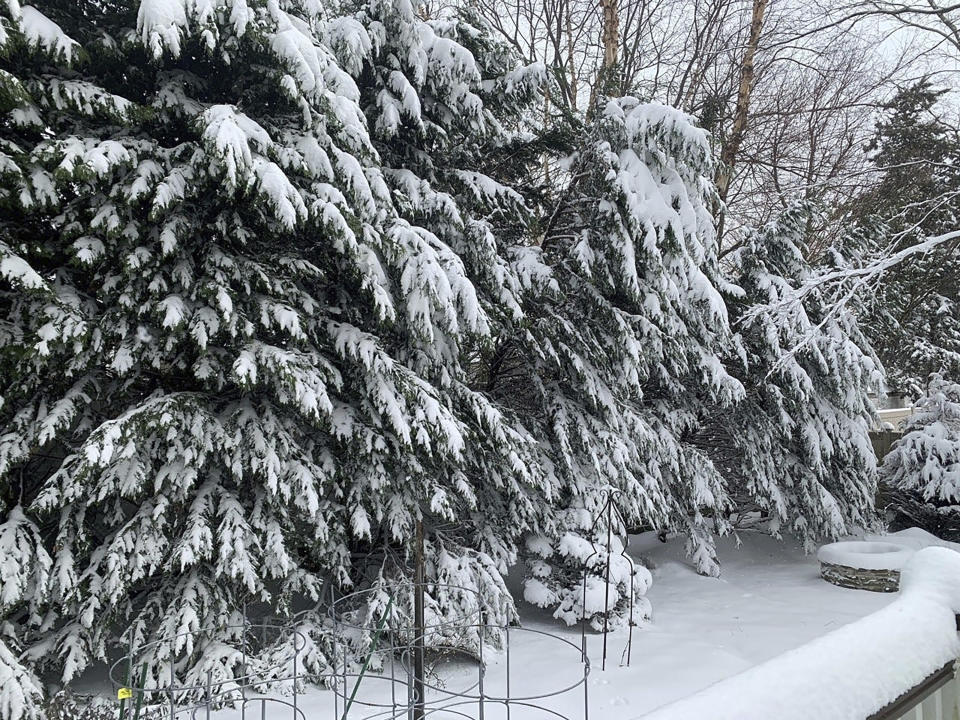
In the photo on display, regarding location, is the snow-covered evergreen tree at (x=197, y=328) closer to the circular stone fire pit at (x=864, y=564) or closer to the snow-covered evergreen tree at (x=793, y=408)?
the snow-covered evergreen tree at (x=793, y=408)

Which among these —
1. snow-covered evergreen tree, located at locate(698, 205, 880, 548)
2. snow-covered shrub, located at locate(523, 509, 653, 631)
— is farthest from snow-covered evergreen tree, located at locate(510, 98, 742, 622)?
snow-covered evergreen tree, located at locate(698, 205, 880, 548)

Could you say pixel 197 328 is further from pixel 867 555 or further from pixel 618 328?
pixel 867 555

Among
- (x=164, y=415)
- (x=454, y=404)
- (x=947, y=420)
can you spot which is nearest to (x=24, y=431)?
(x=164, y=415)

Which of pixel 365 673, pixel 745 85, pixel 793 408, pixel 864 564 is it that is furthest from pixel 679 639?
pixel 745 85

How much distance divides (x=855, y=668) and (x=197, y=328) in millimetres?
3609

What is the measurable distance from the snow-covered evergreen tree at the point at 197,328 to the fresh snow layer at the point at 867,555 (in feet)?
12.1

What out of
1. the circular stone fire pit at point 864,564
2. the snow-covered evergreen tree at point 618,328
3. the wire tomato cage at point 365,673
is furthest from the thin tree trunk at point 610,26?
the wire tomato cage at point 365,673

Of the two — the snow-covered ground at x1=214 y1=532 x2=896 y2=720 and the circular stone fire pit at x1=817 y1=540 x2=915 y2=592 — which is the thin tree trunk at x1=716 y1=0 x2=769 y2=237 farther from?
the snow-covered ground at x1=214 y1=532 x2=896 y2=720

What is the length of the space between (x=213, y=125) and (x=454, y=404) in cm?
257

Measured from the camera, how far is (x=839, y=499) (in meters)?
7.41

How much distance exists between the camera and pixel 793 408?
23.7 ft

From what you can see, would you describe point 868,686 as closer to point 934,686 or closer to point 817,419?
point 934,686

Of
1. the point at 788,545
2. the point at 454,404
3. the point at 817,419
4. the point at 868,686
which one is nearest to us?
the point at 868,686

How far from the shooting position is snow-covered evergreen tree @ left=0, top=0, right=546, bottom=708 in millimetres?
3742
